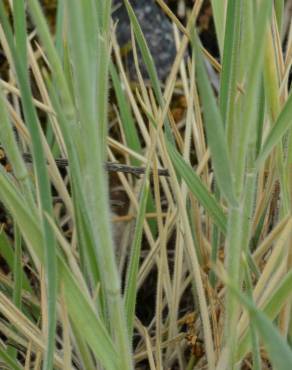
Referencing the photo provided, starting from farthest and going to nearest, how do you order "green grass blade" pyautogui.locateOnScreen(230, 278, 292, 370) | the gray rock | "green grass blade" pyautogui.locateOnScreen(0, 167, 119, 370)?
the gray rock < "green grass blade" pyautogui.locateOnScreen(0, 167, 119, 370) < "green grass blade" pyautogui.locateOnScreen(230, 278, 292, 370)

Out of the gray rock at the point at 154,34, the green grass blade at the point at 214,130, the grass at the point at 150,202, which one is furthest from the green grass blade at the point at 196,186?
the gray rock at the point at 154,34

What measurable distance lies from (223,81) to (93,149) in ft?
0.63

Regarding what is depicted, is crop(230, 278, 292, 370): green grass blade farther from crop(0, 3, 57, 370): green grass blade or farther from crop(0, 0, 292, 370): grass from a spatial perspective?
crop(0, 3, 57, 370): green grass blade

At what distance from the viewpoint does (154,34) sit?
1.08 metres

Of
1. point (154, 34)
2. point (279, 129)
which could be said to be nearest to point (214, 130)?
point (279, 129)

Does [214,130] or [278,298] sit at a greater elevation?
[214,130]

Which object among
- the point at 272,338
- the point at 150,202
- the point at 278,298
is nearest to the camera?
the point at 272,338

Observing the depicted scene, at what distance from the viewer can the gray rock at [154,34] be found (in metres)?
1.06

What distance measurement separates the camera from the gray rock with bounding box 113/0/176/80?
1062 millimetres

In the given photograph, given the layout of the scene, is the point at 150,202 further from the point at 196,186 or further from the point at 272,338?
the point at 272,338

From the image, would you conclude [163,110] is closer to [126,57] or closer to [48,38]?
[48,38]

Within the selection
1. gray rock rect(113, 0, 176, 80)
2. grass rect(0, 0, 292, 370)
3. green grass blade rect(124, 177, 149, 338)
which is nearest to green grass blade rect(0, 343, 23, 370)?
grass rect(0, 0, 292, 370)

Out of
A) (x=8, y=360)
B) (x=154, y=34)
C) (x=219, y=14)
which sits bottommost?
(x=8, y=360)

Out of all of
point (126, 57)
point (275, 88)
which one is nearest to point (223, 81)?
point (275, 88)
